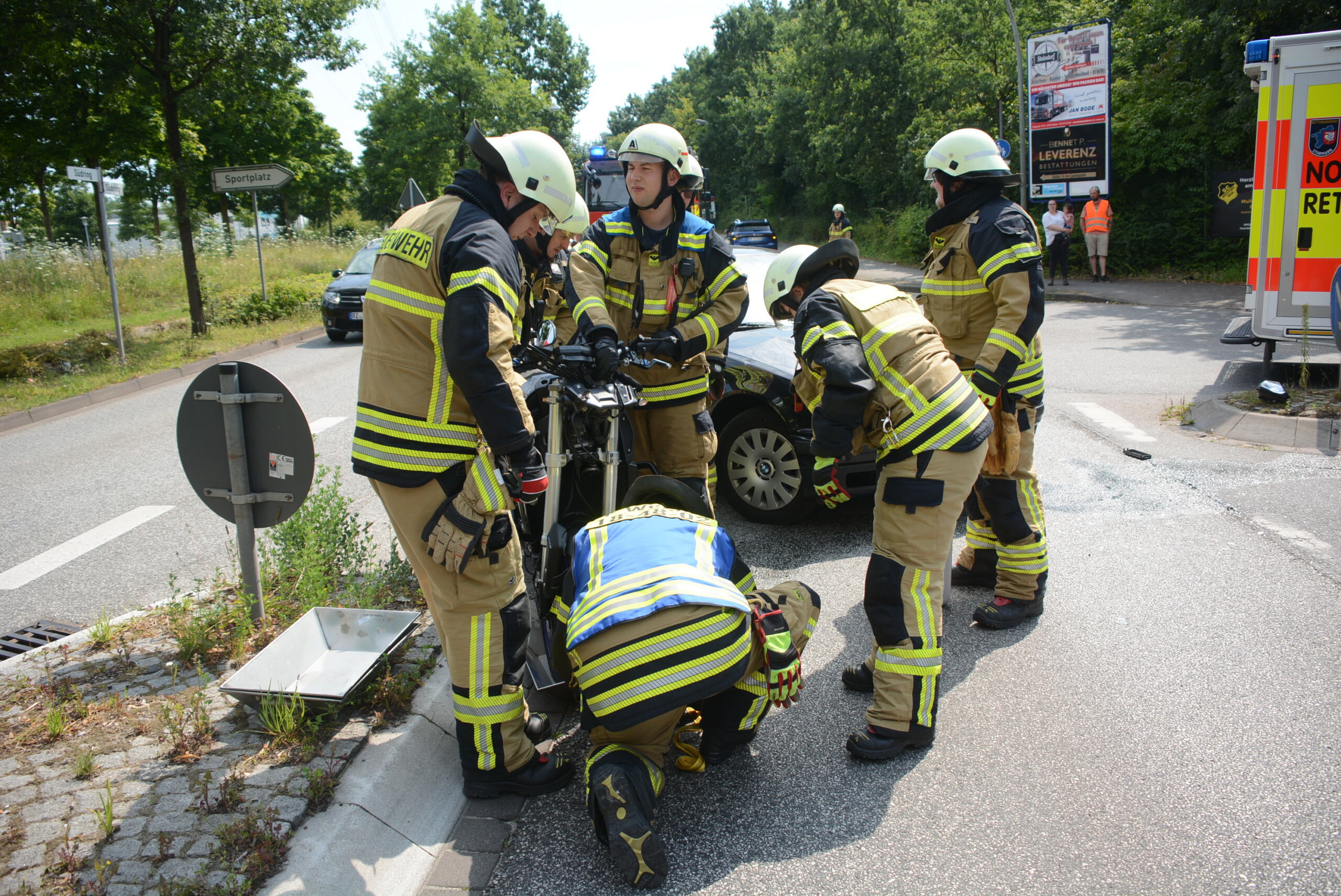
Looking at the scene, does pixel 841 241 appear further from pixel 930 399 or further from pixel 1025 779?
pixel 1025 779

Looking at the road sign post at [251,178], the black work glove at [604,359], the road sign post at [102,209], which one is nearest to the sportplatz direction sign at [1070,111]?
the road sign post at [251,178]

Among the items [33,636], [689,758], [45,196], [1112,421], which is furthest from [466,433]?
[45,196]

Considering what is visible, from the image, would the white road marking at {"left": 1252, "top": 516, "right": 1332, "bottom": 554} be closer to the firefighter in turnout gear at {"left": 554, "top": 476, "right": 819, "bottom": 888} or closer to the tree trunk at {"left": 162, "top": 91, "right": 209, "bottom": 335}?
the firefighter in turnout gear at {"left": 554, "top": 476, "right": 819, "bottom": 888}

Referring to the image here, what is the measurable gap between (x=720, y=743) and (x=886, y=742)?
649mm

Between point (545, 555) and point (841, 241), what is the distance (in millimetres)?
1801

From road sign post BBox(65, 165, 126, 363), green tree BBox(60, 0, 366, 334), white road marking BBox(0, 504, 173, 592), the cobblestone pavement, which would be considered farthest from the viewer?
green tree BBox(60, 0, 366, 334)

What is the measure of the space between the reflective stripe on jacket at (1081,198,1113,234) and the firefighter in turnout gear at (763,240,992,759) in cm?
1806

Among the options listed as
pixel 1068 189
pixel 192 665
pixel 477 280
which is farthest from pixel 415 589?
pixel 1068 189

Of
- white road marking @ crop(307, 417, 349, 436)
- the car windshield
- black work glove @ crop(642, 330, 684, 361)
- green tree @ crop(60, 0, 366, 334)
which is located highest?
green tree @ crop(60, 0, 366, 334)

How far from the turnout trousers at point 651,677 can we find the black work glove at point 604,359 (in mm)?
A: 1366

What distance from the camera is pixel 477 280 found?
111 inches

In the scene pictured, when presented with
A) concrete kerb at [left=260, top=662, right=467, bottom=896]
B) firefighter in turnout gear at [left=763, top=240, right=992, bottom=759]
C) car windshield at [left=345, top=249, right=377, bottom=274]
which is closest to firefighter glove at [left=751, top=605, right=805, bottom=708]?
firefighter in turnout gear at [left=763, top=240, right=992, bottom=759]

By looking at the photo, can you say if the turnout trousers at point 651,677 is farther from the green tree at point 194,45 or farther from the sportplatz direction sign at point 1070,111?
the sportplatz direction sign at point 1070,111

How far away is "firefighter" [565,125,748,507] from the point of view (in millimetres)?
4637
